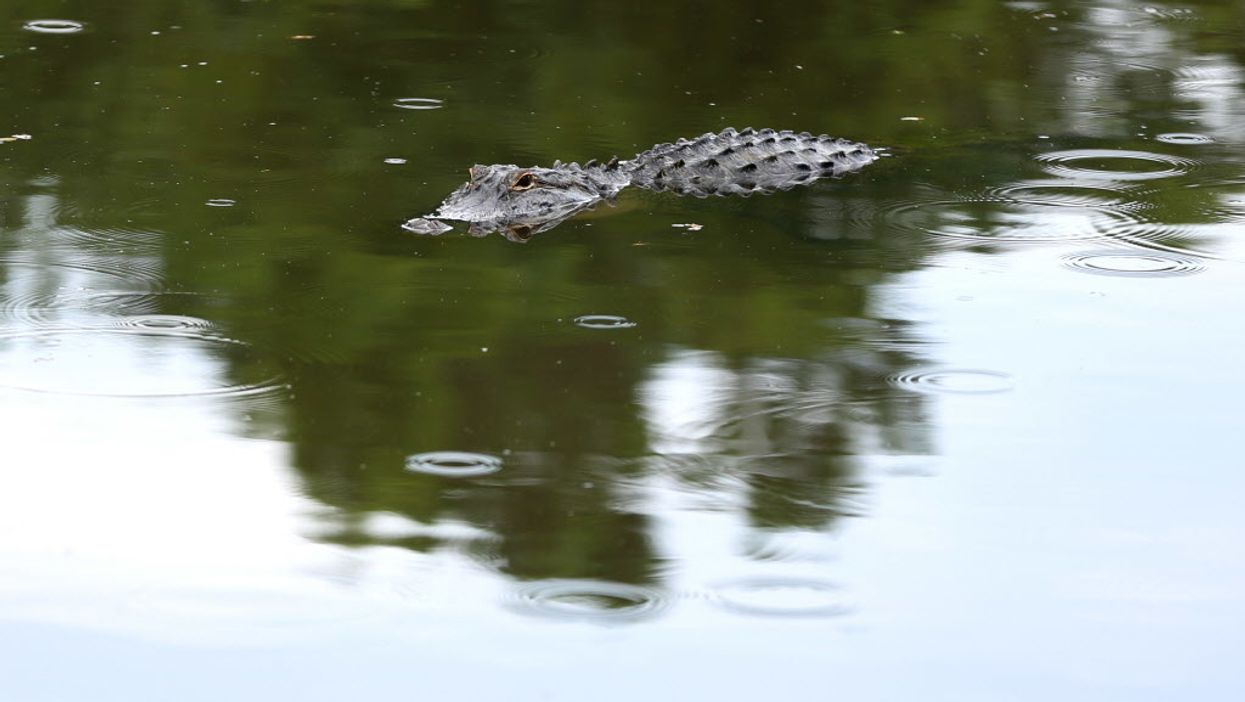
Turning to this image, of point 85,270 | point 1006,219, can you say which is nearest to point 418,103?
point 85,270

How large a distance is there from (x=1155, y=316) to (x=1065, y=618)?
225cm

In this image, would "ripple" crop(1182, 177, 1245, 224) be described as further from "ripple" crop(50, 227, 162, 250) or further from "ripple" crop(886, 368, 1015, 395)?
"ripple" crop(50, 227, 162, 250)

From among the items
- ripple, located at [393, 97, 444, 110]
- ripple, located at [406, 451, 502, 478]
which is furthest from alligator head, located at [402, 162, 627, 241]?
ripple, located at [406, 451, 502, 478]

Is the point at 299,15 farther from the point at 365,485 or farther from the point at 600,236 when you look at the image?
the point at 365,485

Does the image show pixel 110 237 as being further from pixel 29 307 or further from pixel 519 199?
pixel 519 199

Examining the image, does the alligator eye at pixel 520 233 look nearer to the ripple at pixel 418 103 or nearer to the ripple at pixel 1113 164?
the ripple at pixel 418 103

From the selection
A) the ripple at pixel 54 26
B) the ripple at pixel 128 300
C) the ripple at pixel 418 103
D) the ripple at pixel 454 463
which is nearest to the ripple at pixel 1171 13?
the ripple at pixel 418 103

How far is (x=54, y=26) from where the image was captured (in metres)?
9.65

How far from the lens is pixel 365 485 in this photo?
151 inches

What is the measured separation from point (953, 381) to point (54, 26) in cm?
689

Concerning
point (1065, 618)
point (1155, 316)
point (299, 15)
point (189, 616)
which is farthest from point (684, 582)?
point (299, 15)

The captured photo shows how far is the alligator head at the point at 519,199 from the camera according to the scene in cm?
624

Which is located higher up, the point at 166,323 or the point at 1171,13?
the point at 1171,13

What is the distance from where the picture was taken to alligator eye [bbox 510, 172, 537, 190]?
643 centimetres
